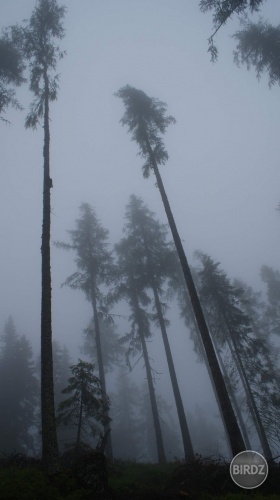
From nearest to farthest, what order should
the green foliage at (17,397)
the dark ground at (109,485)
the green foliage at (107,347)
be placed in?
the dark ground at (109,485) < the green foliage at (17,397) < the green foliage at (107,347)

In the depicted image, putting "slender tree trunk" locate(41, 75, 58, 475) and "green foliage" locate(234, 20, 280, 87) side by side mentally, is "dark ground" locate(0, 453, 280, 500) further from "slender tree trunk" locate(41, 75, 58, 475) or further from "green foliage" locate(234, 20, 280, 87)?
"green foliage" locate(234, 20, 280, 87)

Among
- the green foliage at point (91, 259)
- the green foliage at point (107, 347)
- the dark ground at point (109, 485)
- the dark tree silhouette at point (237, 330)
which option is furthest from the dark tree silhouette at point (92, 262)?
the dark ground at point (109, 485)

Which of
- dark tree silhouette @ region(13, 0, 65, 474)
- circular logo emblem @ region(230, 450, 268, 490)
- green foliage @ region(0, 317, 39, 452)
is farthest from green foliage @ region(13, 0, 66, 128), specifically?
green foliage @ region(0, 317, 39, 452)

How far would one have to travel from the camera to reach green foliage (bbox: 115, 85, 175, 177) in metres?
18.7

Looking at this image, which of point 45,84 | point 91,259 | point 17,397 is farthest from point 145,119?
point 17,397

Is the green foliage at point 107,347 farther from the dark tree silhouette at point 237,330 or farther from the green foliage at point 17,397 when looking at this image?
the dark tree silhouette at point 237,330

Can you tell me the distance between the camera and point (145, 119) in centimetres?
1961

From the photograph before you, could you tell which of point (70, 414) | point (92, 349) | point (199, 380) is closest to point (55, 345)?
point (92, 349)

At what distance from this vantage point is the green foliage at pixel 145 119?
18.7 m

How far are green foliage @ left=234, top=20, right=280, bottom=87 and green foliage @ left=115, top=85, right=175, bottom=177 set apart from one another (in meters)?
7.87

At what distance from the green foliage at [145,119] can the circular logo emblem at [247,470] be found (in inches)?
565

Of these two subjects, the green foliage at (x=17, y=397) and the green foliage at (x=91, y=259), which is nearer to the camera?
the green foliage at (x=91, y=259)

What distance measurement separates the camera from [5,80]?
18.8 metres

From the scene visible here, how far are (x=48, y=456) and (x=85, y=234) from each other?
16759mm
